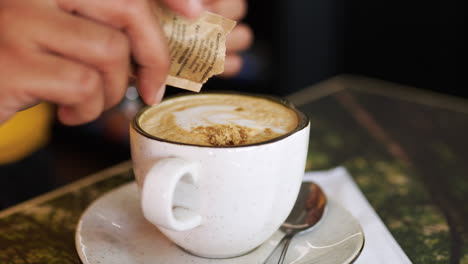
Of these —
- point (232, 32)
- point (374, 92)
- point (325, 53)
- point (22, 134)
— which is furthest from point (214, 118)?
point (325, 53)

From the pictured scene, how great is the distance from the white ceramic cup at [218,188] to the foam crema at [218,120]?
0.15 feet

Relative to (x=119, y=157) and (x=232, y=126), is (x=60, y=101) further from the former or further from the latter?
(x=119, y=157)

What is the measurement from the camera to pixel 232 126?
0.73 meters

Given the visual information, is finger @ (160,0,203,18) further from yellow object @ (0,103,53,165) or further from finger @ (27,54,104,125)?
yellow object @ (0,103,53,165)

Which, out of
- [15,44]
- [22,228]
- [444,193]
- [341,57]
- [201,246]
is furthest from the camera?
[341,57]

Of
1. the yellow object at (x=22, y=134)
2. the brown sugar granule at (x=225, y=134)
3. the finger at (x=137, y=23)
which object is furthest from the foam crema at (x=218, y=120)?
the yellow object at (x=22, y=134)

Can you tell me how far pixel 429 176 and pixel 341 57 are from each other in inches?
90.9

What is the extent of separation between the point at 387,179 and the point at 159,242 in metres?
0.56

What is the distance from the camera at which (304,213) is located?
0.83 metres

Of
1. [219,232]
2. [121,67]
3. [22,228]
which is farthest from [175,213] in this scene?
[22,228]

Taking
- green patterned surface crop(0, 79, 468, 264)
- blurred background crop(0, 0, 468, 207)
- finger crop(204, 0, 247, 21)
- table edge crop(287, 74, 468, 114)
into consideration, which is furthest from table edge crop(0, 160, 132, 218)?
blurred background crop(0, 0, 468, 207)

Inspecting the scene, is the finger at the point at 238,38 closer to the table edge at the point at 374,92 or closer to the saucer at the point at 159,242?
the table edge at the point at 374,92

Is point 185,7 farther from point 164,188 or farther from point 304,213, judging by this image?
point 304,213

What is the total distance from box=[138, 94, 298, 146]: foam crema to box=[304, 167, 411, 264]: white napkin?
0.24 meters
